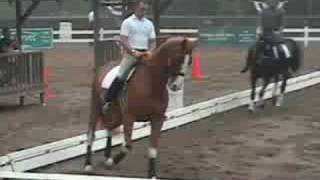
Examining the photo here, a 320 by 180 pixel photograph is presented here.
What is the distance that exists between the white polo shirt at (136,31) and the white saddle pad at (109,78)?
0.42 m

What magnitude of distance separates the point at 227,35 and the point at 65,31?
8.04 metres

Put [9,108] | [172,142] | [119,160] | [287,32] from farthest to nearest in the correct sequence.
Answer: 1. [287,32]
2. [9,108]
3. [172,142]
4. [119,160]

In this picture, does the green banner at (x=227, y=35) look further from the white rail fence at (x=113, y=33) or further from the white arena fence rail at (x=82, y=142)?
the white arena fence rail at (x=82, y=142)

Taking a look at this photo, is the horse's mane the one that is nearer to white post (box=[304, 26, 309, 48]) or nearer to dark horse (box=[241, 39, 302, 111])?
dark horse (box=[241, 39, 302, 111])

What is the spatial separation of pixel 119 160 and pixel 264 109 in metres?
6.57

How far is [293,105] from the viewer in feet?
54.0

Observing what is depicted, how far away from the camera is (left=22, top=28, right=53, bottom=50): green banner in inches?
1348

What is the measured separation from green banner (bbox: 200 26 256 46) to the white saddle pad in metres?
26.5

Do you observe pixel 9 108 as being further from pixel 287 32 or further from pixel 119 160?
pixel 287 32

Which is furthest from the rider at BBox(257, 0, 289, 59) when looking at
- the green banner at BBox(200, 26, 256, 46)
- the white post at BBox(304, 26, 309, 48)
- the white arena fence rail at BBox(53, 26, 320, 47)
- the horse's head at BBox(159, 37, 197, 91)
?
the green banner at BBox(200, 26, 256, 46)

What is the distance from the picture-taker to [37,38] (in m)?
35.0

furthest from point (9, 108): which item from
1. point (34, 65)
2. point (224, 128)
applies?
point (224, 128)

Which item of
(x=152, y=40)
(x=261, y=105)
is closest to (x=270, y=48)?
(x=261, y=105)

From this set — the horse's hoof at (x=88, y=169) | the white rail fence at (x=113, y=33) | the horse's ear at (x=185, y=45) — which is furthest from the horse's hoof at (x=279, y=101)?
the white rail fence at (x=113, y=33)
